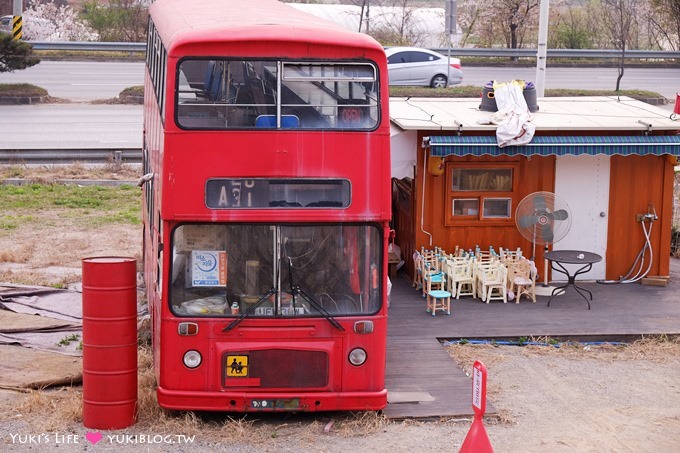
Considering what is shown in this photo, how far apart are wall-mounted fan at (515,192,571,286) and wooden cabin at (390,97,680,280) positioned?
43 mm

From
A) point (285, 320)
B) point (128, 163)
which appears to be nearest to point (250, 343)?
point (285, 320)

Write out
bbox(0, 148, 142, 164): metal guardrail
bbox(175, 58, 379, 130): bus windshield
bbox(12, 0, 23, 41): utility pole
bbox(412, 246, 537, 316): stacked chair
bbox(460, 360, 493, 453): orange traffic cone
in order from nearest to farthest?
1. bbox(460, 360, 493, 453): orange traffic cone
2. bbox(175, 58, 379, 130): bus windshield
3. bbox(412, 246, 537, 316): stacked chair
4. bbox(0, 148, 142, 164): metal guardrail
5. bbox(12, 0, 23, 41): utility pole

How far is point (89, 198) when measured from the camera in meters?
22.8

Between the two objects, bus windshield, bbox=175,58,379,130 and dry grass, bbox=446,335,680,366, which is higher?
bus windshield, bbox=175,58,379,130

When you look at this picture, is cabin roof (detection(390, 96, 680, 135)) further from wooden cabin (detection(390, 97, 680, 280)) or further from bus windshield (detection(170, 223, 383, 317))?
bus windshield (detection(170, 223, 383, 317))

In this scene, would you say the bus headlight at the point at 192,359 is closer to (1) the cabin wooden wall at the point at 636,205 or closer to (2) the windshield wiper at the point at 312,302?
(2) the windshield wiper at the point at 312,302

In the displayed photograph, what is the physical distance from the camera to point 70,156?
24500 mm

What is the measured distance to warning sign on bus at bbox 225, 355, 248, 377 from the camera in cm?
997

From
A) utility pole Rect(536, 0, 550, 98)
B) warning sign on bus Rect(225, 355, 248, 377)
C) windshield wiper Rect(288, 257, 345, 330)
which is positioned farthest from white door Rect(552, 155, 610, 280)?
warning sign on bus Rect(225, 355, 248, 377)

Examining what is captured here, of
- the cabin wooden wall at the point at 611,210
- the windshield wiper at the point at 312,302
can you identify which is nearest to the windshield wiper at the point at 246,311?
the windshield wiper at the point at 312,302

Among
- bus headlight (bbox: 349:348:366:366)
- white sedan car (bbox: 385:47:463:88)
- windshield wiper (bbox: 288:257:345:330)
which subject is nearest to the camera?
windshield wiper (bbox: 288:257:345:330)

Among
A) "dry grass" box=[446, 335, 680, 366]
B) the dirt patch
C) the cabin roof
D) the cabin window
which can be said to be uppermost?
the cabin roof

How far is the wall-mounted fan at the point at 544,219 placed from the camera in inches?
601

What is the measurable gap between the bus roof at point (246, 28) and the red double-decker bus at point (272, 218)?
2cm
